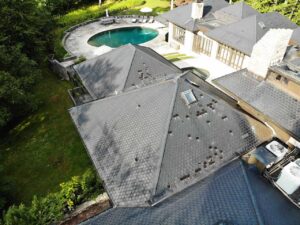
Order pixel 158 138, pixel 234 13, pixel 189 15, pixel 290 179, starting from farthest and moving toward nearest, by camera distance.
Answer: pixel 189 15 → pixel 234 13 → pixel 158 138 → pixel 290 179

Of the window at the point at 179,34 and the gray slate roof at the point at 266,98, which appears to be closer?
the gray slate roof at the point at 266,98

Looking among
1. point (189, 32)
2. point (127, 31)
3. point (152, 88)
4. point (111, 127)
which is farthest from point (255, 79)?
point (127, 31)

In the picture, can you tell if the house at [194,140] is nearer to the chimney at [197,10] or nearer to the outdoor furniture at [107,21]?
the chimney at [197,10]

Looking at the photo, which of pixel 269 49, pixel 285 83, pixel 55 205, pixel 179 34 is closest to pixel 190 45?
pixel 179 34

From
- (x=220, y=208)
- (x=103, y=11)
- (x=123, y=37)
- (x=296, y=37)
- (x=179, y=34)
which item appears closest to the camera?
(x=220, y=208)

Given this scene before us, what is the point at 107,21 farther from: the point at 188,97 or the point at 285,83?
the point at 285,83

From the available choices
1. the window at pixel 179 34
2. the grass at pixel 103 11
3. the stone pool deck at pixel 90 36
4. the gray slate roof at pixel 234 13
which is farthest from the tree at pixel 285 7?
the grass at pixel 103 11

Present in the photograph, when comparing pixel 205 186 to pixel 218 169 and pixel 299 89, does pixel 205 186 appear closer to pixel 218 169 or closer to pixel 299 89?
pixel 218 169
